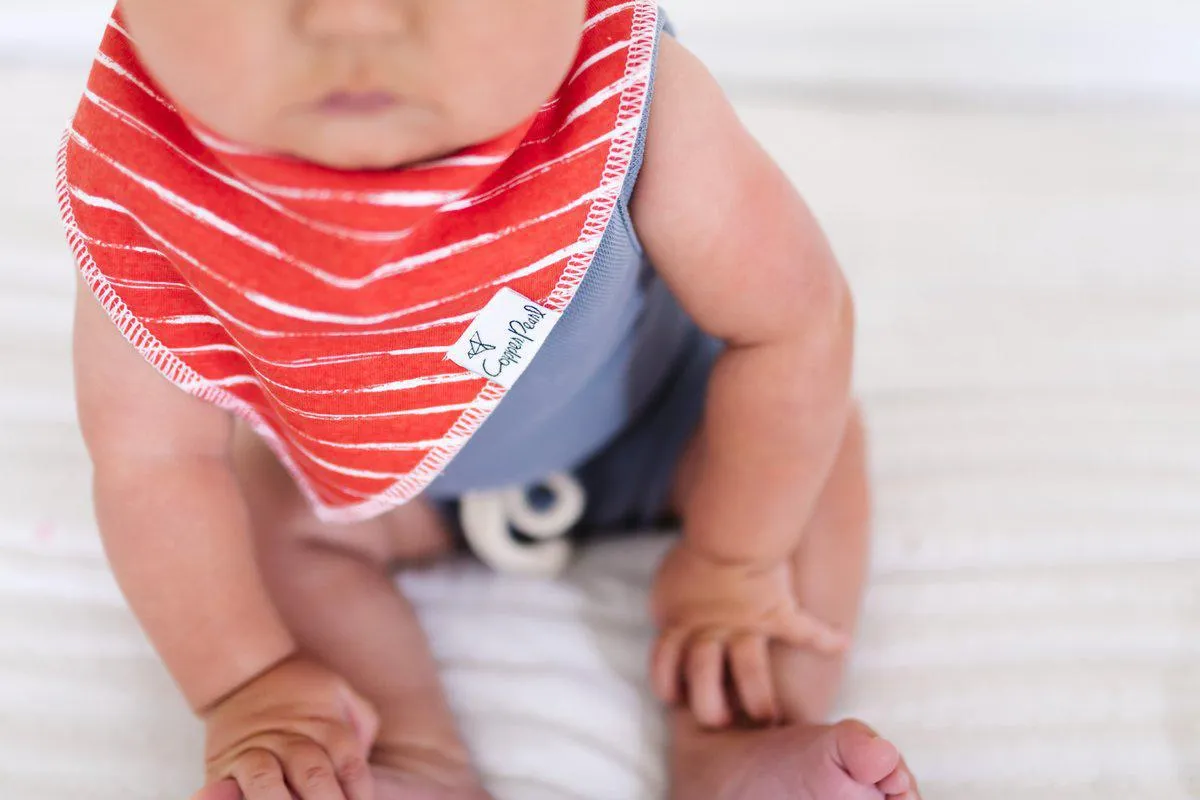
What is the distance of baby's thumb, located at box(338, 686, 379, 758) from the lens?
594 millimetres

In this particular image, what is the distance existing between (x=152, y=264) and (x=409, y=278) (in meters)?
0.12

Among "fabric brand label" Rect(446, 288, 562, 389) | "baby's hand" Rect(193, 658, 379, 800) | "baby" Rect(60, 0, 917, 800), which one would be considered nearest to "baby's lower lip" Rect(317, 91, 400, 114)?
"baby" Rect(60, 0, 917, 800)

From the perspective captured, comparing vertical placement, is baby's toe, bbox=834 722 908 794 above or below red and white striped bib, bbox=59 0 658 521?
below

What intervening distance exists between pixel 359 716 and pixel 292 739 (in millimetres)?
40

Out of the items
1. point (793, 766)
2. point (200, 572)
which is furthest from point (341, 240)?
point (793, 766)

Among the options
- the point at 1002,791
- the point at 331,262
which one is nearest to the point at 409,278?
the point at 331,262

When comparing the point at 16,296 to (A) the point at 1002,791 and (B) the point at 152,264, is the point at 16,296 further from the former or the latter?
(A) the point at 1002,791

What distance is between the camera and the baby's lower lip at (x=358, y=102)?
37 centimetres

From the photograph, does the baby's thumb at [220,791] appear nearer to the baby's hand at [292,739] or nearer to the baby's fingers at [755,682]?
the baby's hand at [292,739]

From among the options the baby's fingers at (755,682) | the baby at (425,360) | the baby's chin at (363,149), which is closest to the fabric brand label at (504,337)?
the baby at (425,360)

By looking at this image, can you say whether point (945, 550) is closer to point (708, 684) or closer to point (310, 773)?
point (708, 684)

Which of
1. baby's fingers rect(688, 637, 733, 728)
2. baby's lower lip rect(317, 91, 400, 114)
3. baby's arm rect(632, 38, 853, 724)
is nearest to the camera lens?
baby's lower lip rect(317, 91, 400, 114)

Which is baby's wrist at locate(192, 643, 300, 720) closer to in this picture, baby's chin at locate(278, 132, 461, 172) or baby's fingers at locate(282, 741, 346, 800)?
baby's fingers at locate(282, 741, 346, 800)

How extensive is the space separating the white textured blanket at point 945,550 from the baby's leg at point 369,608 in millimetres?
28
